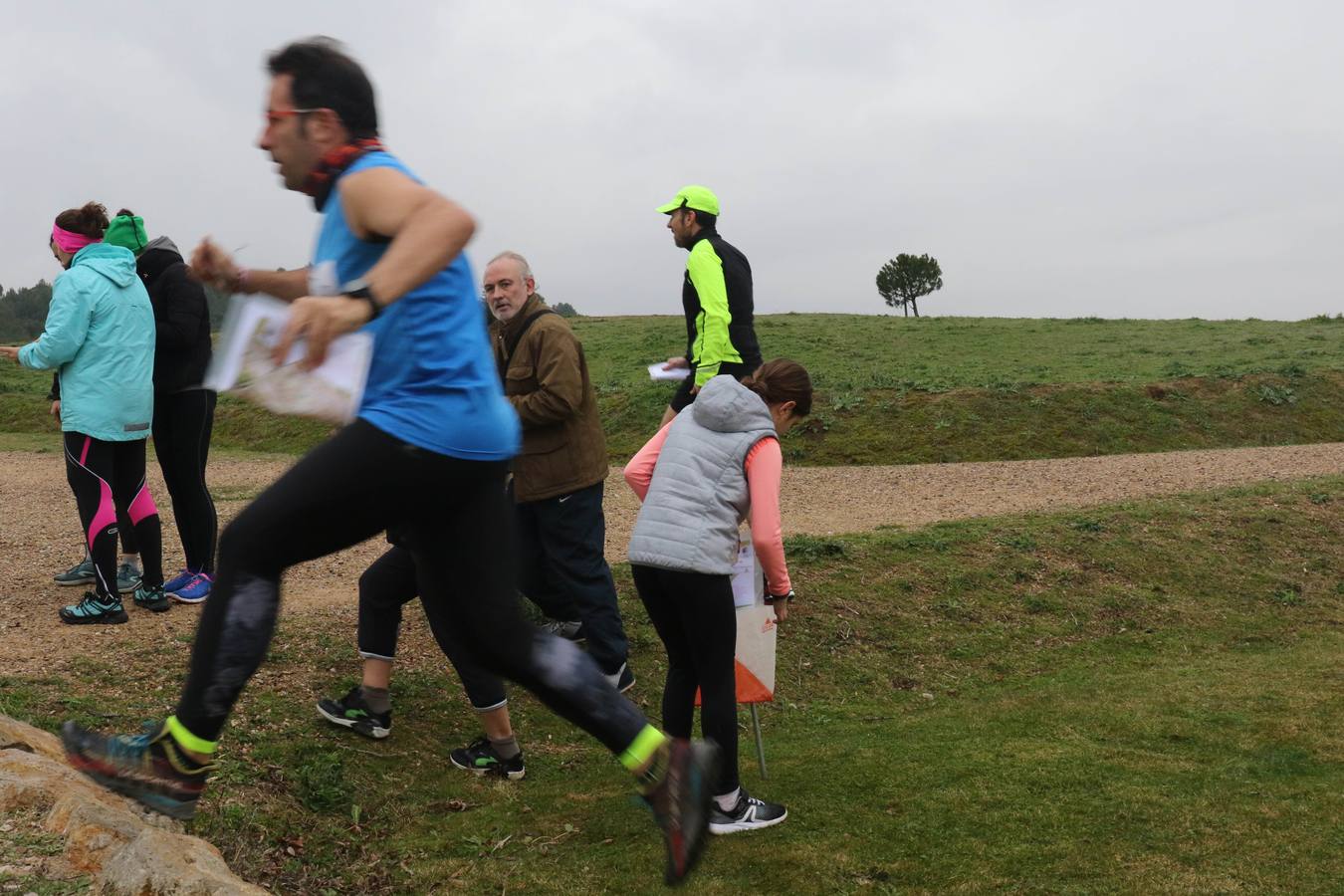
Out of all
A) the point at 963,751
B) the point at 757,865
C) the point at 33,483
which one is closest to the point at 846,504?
the point at 963,751

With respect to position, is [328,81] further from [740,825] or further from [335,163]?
[740,825]

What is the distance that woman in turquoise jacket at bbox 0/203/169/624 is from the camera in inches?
253

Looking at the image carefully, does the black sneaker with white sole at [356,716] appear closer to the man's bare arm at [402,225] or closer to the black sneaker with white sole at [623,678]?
the black sneaker with white sole at [623,678]

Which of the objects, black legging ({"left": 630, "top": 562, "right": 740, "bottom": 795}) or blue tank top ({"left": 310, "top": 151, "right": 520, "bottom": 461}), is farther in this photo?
black legging ({"left": 630, "top": 562, "right": 740, "bottom": 795})

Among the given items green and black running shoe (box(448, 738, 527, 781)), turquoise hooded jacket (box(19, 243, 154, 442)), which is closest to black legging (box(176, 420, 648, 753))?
green and black running shoe (box(448, 738, 527, 781))

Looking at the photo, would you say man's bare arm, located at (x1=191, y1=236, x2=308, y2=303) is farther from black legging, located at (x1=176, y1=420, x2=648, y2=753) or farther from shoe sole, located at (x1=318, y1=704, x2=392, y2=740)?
shoe sole, located at (x1=318, y1=704, x2=392, y2=740)

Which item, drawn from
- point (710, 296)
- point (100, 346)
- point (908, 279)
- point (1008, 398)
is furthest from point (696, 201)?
point (908, 279)

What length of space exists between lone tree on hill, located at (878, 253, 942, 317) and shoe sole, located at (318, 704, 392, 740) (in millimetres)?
83723

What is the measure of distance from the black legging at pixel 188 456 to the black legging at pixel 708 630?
11.6ft

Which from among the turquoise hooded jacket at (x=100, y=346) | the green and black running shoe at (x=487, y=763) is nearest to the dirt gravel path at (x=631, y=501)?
the turquoise hooded jacket at (x=100, y=346)

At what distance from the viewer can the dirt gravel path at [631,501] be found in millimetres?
6797

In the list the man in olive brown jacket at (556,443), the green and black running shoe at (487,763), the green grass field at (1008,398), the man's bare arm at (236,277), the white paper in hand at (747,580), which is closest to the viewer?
the man's bare arm at (236,277)

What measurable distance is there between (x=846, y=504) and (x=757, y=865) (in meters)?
8.75

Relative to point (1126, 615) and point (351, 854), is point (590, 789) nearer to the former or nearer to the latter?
point (351, 854)
